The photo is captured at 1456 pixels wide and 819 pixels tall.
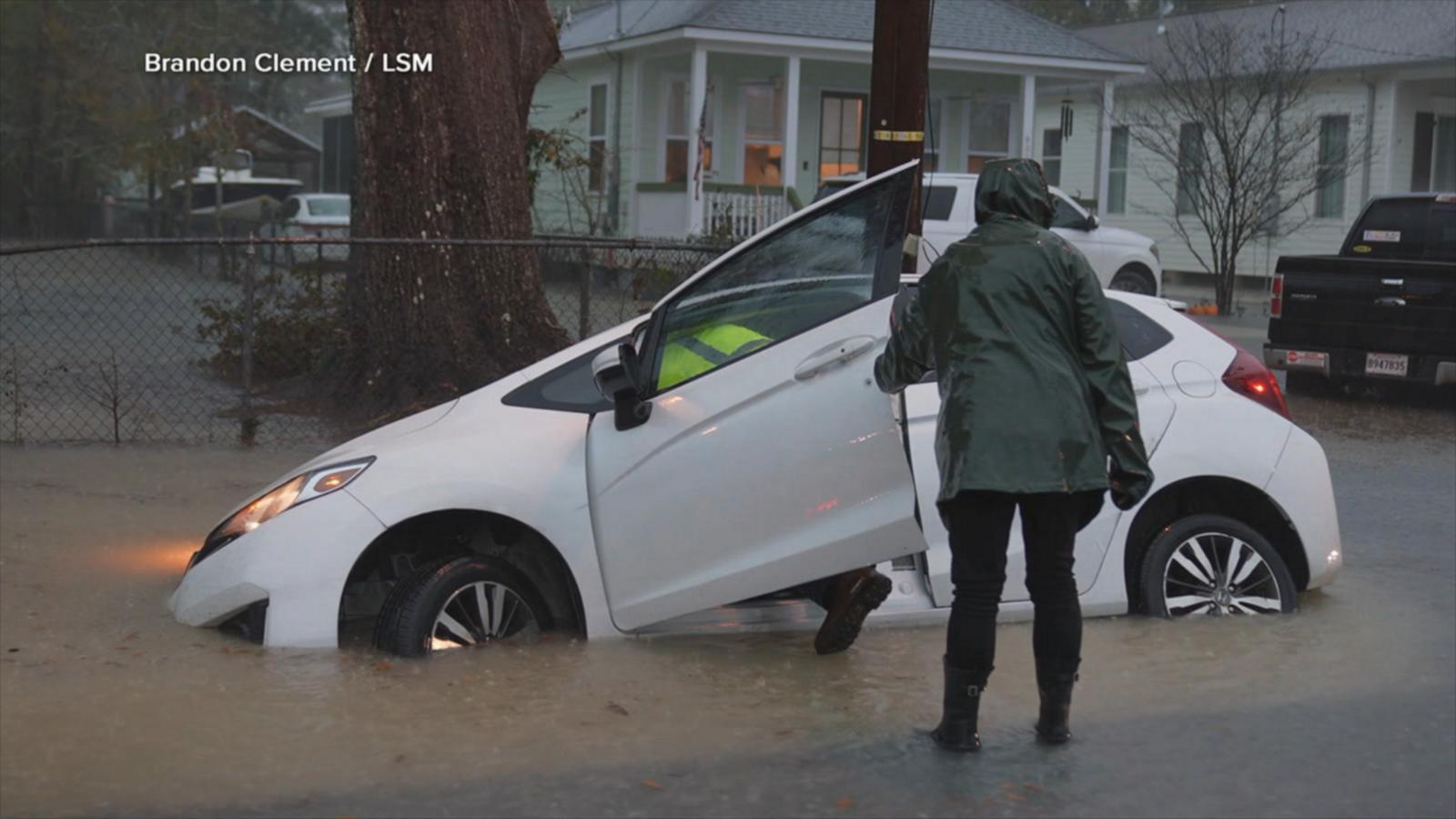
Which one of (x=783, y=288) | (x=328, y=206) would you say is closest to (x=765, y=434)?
(x=783, y=288)

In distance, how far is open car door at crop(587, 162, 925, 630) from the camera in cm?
559

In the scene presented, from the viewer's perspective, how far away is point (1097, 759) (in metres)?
5.21

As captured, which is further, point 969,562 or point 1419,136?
point 1419,136

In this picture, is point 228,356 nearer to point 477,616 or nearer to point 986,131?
point 477,616

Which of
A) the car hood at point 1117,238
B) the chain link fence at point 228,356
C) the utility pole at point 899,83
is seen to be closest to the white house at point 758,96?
the car hood at point 1117,238

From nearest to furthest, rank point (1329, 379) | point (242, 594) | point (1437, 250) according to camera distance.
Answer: point (242, 594)
point (1437, 250)
point (1329, 379)

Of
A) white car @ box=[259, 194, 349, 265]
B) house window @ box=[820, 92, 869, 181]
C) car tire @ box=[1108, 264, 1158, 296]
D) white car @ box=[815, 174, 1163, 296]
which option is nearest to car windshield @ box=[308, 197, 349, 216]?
white car @ box=[259, 194, 349, 265]

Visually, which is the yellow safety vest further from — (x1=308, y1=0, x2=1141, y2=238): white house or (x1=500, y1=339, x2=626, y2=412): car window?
(x1=308, y1=0, x2=1141, y2=238): white house

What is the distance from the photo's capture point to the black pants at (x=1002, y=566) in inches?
197

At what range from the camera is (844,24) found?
2544 centimetres

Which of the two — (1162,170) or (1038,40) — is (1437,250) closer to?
(1038,40)

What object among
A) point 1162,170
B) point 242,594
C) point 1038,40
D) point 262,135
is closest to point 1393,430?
point 242,594

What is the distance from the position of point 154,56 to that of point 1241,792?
2736cm

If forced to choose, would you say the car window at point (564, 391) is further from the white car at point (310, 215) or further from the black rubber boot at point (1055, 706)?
the white car at point (310, 215)
